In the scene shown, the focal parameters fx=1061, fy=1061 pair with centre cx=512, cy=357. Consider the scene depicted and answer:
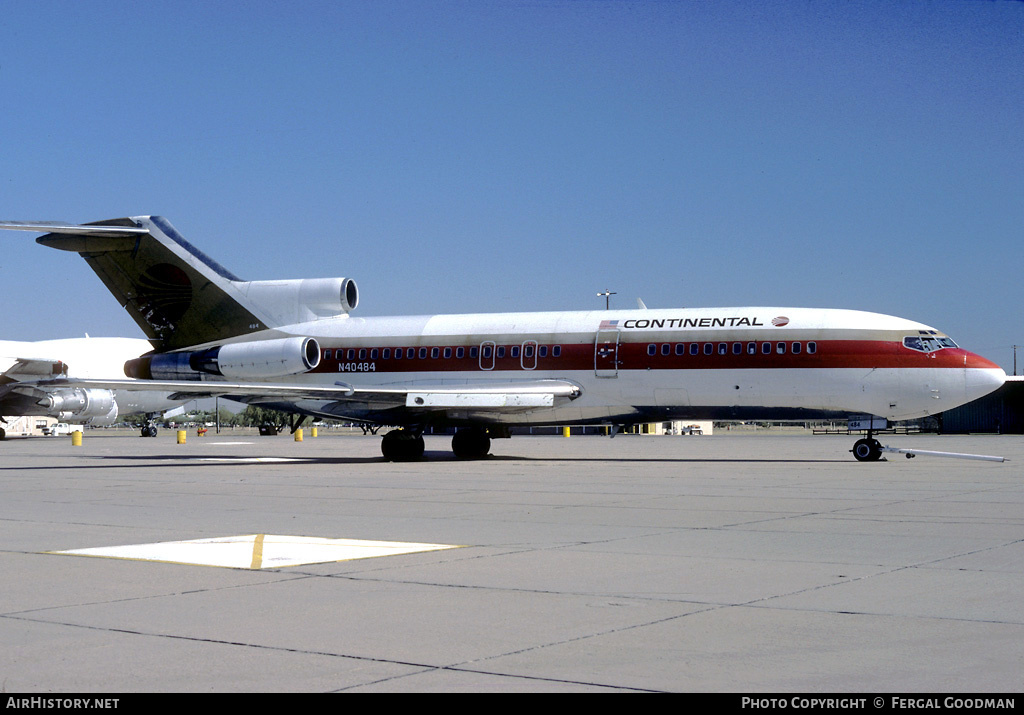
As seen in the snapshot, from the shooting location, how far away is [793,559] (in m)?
9.19

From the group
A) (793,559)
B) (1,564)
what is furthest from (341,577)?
(793,559)

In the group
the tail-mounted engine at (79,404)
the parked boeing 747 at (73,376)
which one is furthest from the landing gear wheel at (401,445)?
the tail-mounted engine at (79,404)

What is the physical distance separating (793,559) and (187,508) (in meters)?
8.92

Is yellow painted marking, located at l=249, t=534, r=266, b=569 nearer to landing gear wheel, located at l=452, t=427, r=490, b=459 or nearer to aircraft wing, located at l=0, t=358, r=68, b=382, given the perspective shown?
landing gear wheel, located at l=452, t=427, r=490, b=459

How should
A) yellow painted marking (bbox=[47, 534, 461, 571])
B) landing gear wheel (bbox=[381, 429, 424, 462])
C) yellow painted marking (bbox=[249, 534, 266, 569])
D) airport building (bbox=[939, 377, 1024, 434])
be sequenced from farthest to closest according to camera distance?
airport building (bbox=[939, 377, 1024, 434]) < landing gear wheel (bbox=[381, 429, 424, 462]) < yellow painted marking (bbox=[47, 534, 461, 571]) < yellow painted marking (bbox=[249, 534, 266, 569])

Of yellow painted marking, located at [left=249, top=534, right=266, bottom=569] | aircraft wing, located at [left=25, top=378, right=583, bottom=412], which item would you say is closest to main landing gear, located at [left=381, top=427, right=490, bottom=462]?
aircraft wing, located at [left=25, top=378, right=583, bottom=412]

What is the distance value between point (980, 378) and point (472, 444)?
540 inches

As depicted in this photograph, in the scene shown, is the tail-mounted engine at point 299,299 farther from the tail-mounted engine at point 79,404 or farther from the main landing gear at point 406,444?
the tail-mounted engine at point 79,404

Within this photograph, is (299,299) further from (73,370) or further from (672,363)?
(73,370)

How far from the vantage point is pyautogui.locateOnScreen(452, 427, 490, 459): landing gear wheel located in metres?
31.0

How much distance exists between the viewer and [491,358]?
29.5m

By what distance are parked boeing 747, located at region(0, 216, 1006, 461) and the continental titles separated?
42mm

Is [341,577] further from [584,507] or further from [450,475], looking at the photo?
[450,475]
